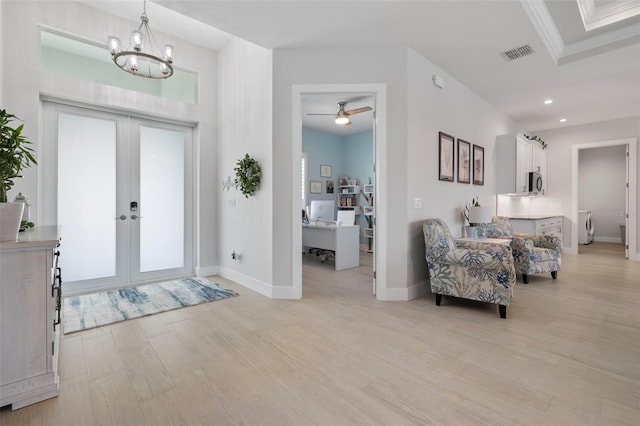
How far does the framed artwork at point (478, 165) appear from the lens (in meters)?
4.66

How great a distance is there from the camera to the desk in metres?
5.05

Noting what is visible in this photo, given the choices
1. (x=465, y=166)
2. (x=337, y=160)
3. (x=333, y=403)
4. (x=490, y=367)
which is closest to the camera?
(x=333, y=403)

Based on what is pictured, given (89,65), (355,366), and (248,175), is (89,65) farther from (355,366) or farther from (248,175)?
(355,366)

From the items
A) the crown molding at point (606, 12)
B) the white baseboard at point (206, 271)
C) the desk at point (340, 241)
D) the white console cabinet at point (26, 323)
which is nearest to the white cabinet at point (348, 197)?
the desk at point (340, 241)

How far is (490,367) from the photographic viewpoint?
199 cm

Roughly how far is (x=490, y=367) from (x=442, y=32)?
A: 10.2 ft

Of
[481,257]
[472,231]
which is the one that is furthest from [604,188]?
[481,257]

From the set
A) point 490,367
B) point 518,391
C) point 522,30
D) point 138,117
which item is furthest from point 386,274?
point 138,117

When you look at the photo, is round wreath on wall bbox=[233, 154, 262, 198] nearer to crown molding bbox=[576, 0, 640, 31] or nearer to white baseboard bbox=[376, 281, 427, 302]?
white baseboard bbox=[376, 281, 427, 302]

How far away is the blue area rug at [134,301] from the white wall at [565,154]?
7.15 m

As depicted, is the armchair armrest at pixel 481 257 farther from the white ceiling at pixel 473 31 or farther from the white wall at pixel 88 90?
the white wall at pixel 88 90

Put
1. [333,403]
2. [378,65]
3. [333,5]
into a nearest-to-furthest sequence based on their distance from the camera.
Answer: [333,403]
[333,5]
[378,65]

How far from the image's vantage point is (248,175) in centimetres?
369

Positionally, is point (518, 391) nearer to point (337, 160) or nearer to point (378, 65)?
point (378, 65)
